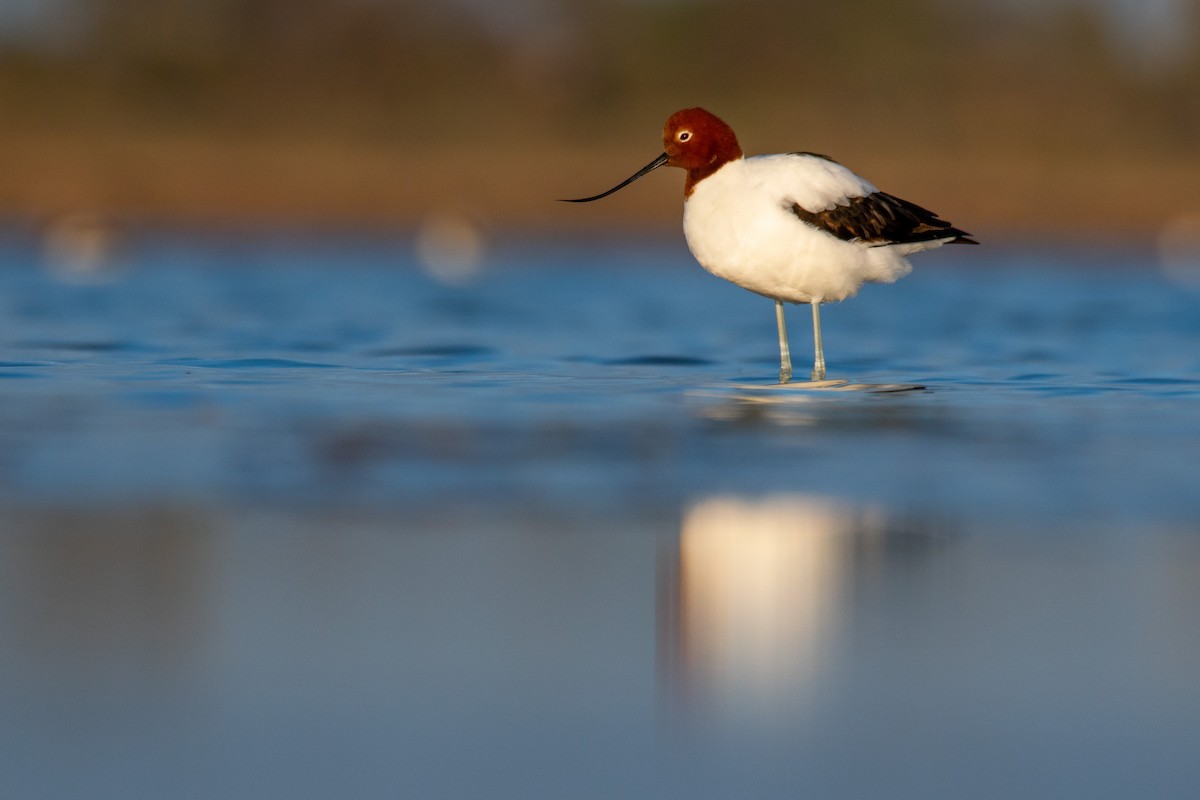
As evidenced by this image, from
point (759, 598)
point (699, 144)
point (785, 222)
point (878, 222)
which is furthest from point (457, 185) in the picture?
point (759, 598)

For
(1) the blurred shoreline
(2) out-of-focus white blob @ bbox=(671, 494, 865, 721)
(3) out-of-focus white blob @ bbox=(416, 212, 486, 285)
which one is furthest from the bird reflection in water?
(1) the blurred shoreline

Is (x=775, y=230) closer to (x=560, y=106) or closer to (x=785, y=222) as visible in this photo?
(x=785, y=222)

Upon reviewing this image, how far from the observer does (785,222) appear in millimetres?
9312

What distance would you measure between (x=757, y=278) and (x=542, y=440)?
Answer: 2.54 m

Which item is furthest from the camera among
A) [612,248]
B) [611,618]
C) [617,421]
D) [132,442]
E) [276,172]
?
[276,172]

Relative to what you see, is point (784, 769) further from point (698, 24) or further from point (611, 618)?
point (698, 24)

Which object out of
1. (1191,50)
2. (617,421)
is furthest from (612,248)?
(1191,50)

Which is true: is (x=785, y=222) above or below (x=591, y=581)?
above

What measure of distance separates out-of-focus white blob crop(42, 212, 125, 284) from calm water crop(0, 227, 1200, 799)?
8177 mm

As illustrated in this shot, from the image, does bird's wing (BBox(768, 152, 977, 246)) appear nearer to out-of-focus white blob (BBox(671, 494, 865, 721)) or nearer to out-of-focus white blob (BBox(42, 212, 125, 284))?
out-of-focus white blob (BBox(671, 494, 865, 721))

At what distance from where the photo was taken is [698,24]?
48.2 meters

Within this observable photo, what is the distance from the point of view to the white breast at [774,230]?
30.5 feet

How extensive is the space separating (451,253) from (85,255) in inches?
167

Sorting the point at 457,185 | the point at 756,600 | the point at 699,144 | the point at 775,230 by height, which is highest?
the point at 457,185
